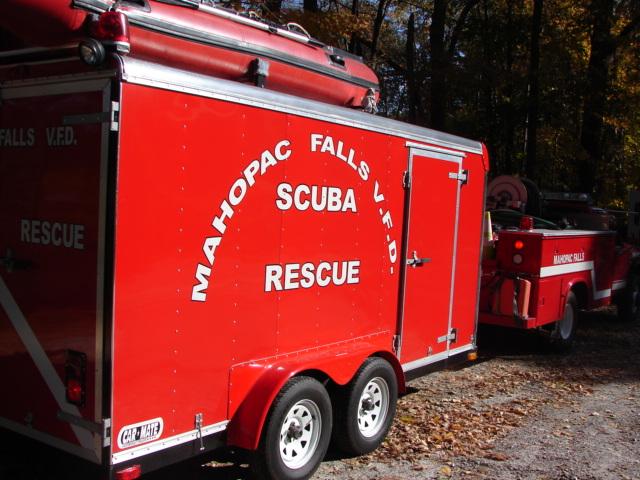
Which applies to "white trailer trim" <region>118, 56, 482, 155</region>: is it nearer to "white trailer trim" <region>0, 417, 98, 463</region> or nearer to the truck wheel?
"white trailer trim" <region>0, 417, 98, 463</region>

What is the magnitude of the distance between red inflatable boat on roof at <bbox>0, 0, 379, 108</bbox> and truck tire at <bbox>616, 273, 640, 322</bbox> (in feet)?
25.1

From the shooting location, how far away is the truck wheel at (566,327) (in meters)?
8.52

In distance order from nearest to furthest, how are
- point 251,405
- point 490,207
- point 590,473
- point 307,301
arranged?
point 251,405
point 307,301
point 590,473
point 490,207

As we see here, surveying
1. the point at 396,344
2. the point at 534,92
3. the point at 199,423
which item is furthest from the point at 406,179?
the point at 534,92

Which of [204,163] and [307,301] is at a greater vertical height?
[204,163]

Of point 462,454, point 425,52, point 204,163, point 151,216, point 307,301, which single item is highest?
point 425,52

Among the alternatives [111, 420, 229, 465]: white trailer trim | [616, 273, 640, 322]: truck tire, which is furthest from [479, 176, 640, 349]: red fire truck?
[111, 420, 229, 465]: white trailer trim

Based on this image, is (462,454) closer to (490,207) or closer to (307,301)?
(307,301)

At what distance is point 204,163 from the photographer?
12.0 feet

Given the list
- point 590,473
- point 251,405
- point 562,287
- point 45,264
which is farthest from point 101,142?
point 562,287

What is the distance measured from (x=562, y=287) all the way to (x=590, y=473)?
12.8 feet

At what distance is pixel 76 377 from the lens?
334cm

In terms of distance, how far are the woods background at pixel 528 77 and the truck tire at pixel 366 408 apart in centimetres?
947

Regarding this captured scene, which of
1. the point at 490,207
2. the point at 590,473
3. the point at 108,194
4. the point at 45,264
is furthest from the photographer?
the point at 490,207
